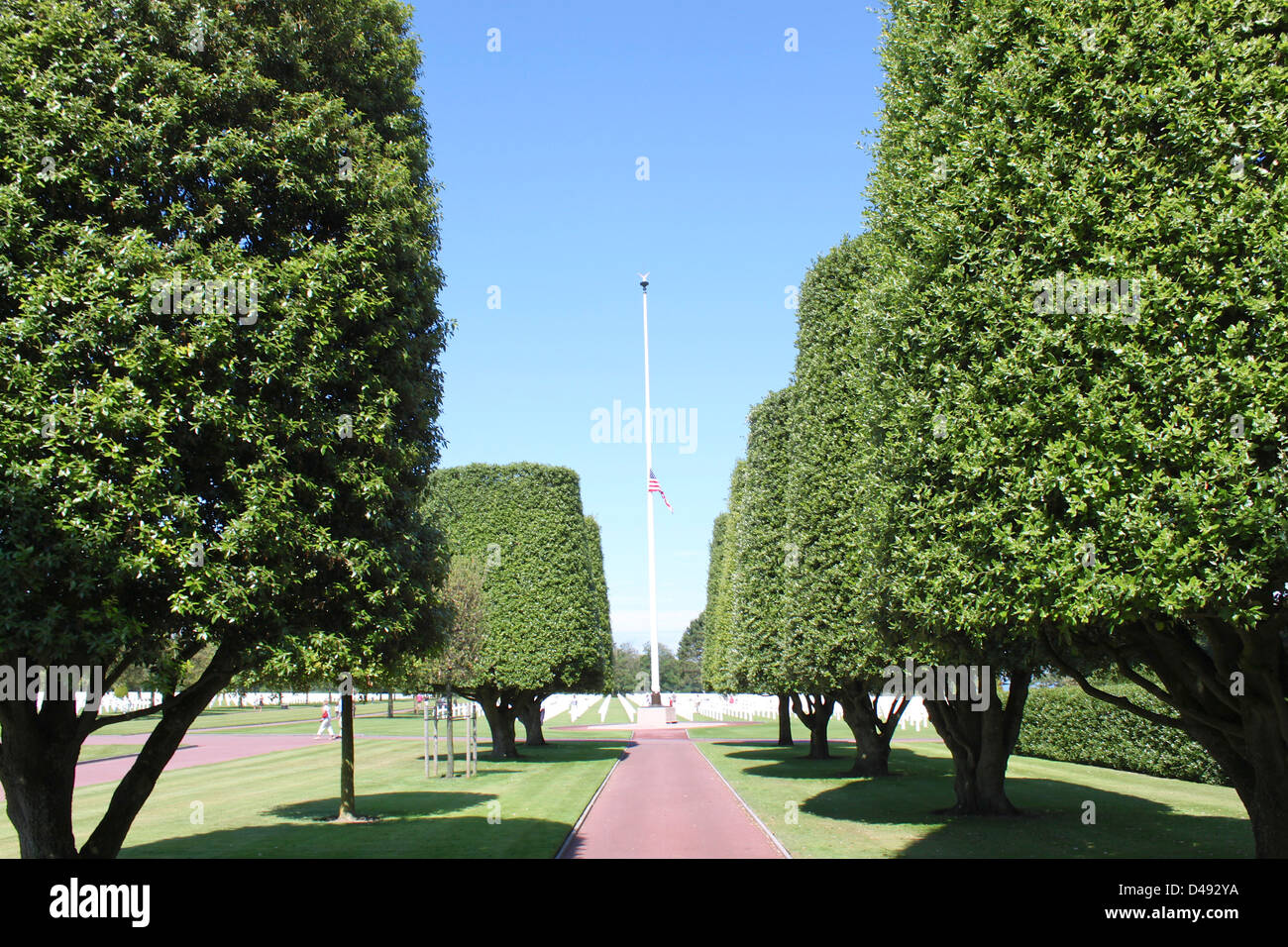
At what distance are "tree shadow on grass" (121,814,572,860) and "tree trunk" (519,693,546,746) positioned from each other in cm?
1957

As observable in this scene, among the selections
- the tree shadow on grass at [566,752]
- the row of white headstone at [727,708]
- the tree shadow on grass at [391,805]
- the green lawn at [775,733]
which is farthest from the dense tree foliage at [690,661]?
the tree shadow on grass at [391,805]

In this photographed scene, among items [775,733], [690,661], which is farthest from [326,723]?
[690,661]

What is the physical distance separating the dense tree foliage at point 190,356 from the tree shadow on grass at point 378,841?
→ 6.52m

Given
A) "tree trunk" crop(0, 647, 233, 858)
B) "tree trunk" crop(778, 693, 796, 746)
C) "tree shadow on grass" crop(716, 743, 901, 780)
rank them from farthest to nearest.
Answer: "tree trunk" crop(778, 693, 796, 746) < "tree shadow on grass" crop(716, 743, 901, 780) < "tree trunk" crop(0, 647, 233, 858)

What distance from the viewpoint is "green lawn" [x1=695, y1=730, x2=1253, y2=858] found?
Answer: 593 inches

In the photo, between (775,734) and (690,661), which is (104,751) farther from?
(690,661)

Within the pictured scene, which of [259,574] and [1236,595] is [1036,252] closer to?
[1236,595]

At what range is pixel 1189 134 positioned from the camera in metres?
8.20

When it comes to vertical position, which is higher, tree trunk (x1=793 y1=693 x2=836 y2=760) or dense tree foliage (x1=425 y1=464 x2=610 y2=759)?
dense tree foliage (x1=425 y1=464 x2=610 y2=759)

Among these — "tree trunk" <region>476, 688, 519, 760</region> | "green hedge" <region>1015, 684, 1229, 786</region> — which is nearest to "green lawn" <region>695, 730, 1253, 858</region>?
"green hedge" <region>1015, 684, 1229, 786</region>

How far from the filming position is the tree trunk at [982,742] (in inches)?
748

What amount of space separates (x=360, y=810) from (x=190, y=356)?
1754cm

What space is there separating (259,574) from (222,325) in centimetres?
248

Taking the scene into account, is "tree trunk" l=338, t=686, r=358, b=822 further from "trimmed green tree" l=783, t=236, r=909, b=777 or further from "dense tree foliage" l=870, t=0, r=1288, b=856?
"dense tree foliage" l=870, t=0, r=1288, b=856
